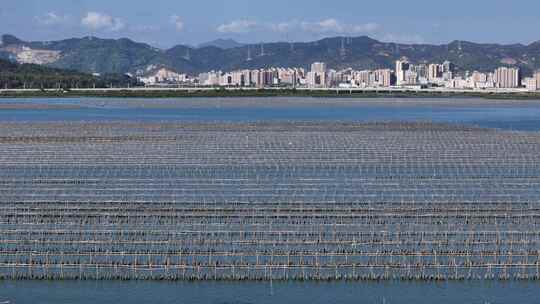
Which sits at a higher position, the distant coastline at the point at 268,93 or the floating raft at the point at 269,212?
the floating raft at the point at 269,212

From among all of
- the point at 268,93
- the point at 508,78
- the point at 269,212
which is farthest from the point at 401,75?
the point at 269,212

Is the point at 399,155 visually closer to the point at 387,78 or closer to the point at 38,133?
the point at 38,133

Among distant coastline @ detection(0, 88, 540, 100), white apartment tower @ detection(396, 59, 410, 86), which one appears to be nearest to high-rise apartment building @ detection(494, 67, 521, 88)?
white apartment tower @ detection(396, 59, 410, 86)

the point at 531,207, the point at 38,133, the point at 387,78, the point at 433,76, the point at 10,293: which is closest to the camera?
the point at 10,293

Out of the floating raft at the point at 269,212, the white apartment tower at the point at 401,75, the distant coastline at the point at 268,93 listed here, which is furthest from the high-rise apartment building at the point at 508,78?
the floating raft at the point at 269,212

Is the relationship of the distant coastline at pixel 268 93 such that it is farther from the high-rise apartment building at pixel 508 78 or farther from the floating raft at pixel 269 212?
the floating raft at pixel 269 212

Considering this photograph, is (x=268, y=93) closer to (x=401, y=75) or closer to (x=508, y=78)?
(x=508, y=78)

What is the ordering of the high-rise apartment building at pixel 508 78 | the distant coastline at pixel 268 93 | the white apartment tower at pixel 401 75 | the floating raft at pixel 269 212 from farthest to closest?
the white apartment tower at pixel 401 75
the high-rise apartment building at pixel 508 78
the distant coastline at pixel 268 93
the floating raft at pixel 269 212

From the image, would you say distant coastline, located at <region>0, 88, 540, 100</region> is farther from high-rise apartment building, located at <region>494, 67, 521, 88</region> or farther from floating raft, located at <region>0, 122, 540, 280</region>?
floating raft, located at <region>0, 122, 540, 280</region>

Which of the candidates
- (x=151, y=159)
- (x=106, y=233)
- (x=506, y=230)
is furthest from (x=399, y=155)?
(x=106, y=233)

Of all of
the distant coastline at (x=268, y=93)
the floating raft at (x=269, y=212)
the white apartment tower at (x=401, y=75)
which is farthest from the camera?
the white apartment tower at (x=401, y=75)
